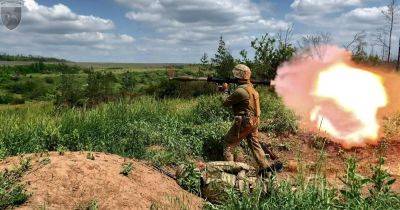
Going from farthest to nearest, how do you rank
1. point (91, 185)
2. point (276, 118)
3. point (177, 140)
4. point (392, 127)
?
point (392, 127) → point (276, 118) → point (177, 140) → point (91, 185)

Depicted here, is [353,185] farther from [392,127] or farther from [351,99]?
[392,127]

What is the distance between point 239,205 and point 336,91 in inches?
341

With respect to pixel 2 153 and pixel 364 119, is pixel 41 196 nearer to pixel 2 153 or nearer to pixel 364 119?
pixel 2 153

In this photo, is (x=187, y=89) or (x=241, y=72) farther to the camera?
(x=187, y=89)

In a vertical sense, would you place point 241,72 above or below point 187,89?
above

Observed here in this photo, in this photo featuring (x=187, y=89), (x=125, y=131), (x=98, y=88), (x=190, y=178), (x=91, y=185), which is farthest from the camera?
(x=98, y=88)

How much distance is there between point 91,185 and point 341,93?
8663 millimetres

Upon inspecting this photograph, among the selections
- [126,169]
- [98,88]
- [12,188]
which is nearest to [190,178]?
[126,169]

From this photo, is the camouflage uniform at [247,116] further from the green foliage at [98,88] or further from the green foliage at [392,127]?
the green foliage at [98,88]

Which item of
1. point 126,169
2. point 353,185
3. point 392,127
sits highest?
point 353,185

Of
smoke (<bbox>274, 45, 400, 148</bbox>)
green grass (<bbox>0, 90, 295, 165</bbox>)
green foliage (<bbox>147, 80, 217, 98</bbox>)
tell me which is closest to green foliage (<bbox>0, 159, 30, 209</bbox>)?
green grass (<bbox>0, 90, 295, 165</bbox>)

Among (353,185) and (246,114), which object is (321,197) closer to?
(353,185)

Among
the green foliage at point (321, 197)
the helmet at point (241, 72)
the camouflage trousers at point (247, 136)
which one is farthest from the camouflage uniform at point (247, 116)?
the green foliage at point (321, 197)

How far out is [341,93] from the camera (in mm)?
14008
